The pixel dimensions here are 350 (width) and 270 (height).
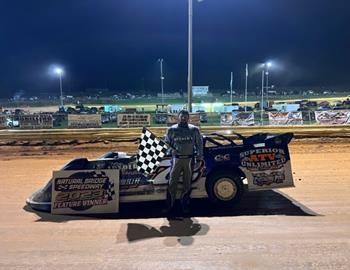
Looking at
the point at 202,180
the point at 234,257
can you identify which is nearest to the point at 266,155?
the point at 202,180

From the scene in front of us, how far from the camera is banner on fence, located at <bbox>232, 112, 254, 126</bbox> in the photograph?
24594 mm

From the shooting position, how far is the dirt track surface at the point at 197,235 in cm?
474

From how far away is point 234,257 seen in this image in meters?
4.83

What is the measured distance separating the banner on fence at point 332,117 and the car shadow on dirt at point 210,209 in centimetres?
1704

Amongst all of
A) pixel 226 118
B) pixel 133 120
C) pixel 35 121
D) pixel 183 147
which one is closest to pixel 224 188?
pixel 183 147

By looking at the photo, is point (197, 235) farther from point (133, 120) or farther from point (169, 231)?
point (133, 120)

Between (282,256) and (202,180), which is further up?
(202,180)

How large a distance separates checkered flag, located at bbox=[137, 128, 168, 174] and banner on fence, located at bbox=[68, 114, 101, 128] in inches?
670

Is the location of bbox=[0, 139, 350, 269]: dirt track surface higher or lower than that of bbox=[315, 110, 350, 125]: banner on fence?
lower

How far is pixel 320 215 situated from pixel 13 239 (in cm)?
438

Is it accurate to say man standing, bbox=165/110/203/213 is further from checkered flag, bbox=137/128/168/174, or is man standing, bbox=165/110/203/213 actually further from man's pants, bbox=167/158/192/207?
checkered flag, bbox=137/128/168/174

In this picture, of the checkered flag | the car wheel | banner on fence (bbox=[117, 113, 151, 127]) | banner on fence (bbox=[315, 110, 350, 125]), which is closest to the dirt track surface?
the car wheel

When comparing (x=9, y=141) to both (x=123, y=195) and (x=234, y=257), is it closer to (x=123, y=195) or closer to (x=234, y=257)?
(x=123, y=195)

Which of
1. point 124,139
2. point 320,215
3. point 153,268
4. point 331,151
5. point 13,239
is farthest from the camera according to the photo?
point 124,139
